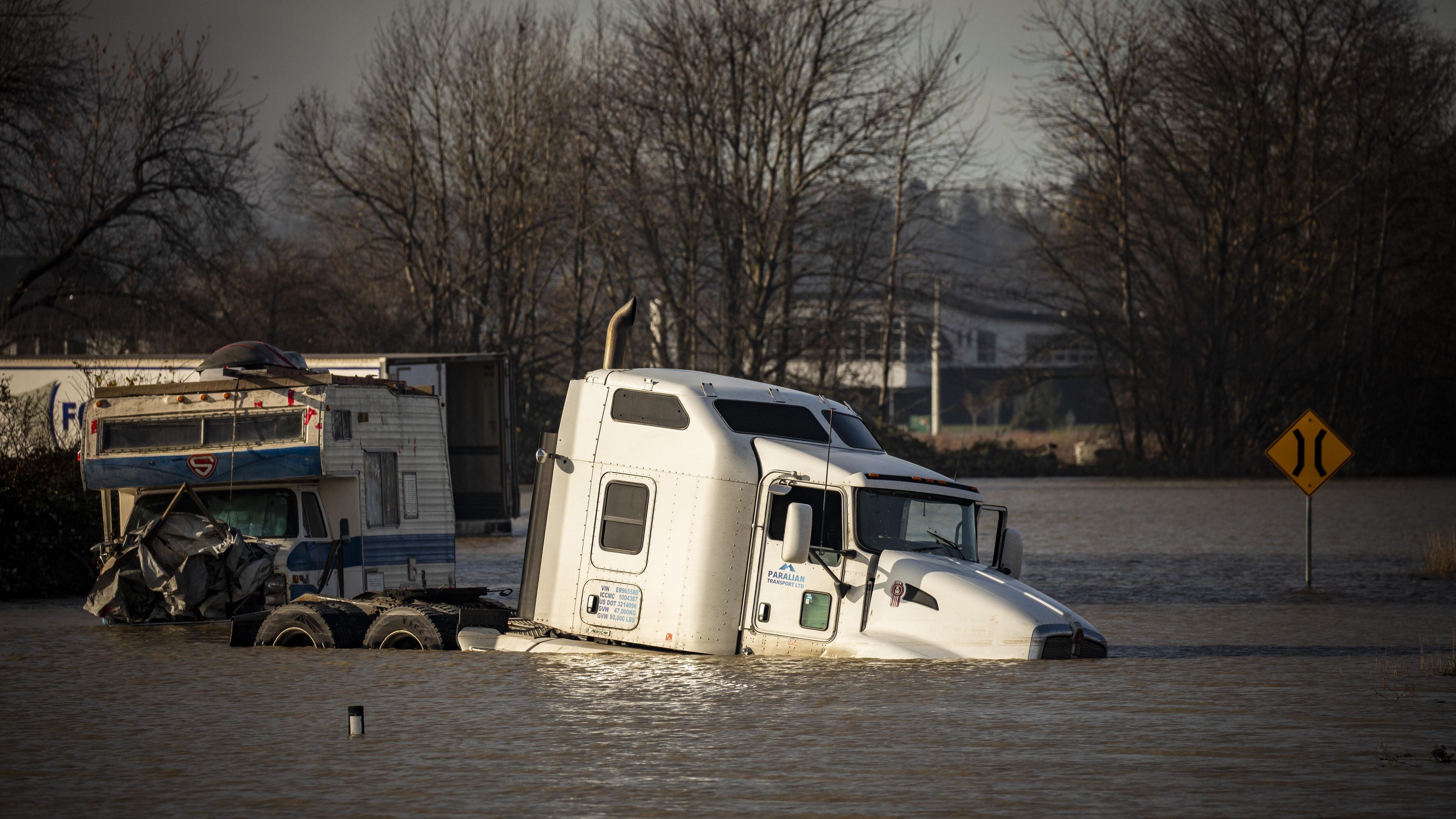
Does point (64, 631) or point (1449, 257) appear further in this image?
point (1449, 257)

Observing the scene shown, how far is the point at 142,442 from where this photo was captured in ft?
61.5

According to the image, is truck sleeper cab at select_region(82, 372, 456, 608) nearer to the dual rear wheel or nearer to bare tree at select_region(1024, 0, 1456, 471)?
the dual rear wheel

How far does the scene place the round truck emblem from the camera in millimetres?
18469

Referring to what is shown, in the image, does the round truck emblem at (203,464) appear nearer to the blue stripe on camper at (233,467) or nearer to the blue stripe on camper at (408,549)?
the blue stripe on camper at (233,467)

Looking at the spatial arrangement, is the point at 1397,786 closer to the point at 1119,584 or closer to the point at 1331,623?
the point at 1331,623

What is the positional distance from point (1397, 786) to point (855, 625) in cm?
534

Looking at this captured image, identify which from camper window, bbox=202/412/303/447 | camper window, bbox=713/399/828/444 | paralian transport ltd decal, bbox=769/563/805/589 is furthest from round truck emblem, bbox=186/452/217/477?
paralian transport ltd decal, bbox=769/563/805/589

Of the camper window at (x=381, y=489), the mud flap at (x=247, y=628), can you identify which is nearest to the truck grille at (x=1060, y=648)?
the mud flap at (x=247, y=628)

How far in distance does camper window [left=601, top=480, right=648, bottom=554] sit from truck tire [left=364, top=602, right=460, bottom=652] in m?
2.18

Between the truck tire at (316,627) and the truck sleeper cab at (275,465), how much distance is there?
72.6 inches

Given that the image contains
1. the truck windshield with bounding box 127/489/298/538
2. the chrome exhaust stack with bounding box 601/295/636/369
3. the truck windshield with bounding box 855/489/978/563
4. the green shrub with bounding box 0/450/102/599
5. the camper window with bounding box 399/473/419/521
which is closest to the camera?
the truck windshield with bounding box 855/489/978/563

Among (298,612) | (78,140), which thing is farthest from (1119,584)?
(78,140)

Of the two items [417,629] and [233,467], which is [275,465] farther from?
[417,629]

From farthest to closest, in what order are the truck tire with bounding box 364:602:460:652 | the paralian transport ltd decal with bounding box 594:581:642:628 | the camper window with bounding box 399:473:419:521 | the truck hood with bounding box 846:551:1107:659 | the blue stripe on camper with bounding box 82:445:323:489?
1. the camper window with bounding box 399:473:419:521
2. the blue stripe on camper with bounding box 82:445:323:489
3. the truck tire with bounding box 364:602:460:652
4. the paralian transport ltd decal with bounding box 594:581:642:628
5. the truck hood with bounding box 846:551:1107:659
